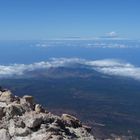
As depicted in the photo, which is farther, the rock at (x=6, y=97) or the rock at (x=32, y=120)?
the rock at (x=6, y=97)

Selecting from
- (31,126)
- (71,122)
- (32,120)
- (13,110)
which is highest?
(13,110)

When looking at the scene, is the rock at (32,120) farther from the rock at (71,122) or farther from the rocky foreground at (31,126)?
the rock at (71,122)

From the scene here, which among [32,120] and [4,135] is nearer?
[4,135]

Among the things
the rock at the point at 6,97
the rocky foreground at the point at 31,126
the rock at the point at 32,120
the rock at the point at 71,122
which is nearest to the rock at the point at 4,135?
the rocky foreground at the point at 31,126

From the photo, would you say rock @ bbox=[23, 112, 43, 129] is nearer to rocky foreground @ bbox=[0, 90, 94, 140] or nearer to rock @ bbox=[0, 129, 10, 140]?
rocky foreground @ bbox=[0, 90, 94, 140]

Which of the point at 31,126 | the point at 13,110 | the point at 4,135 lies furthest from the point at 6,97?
the point at 31,126

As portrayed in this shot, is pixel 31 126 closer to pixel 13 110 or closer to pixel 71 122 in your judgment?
pixel 13 110

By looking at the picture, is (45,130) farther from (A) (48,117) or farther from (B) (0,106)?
(B) (0,106)

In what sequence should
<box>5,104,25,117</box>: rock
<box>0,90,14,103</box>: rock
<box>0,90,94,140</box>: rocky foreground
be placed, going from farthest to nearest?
<box>0,90,14,103</box>: rock, <box>5,104,25,117</box>: rock, <box>0,90,94,140</box>: rocky foreground

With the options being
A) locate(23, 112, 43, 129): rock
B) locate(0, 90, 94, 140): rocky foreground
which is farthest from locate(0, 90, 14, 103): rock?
locate(23, 112, 43, 129): rock

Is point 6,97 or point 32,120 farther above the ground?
point 6,97
